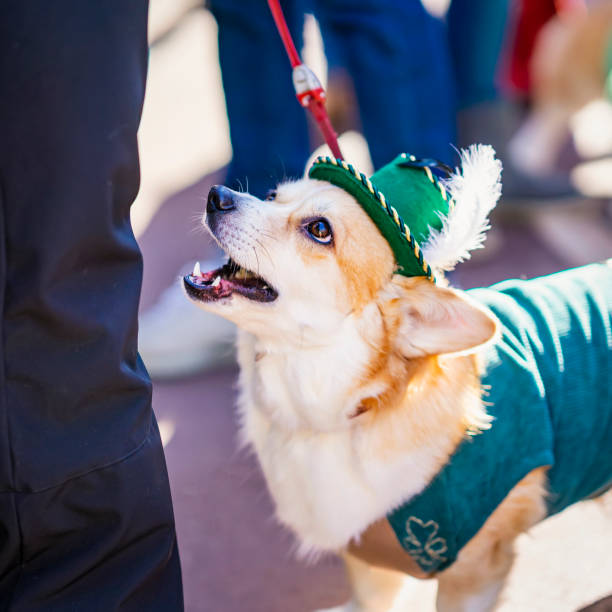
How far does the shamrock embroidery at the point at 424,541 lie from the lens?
1439mm

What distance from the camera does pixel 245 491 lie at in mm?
2094

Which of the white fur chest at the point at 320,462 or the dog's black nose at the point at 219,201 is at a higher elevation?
the dog's black nose at the point at 219,201

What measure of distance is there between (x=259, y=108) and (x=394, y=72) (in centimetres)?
51

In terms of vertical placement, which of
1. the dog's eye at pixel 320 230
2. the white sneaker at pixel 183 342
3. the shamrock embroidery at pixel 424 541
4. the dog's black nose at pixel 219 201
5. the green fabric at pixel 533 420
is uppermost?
the dog's black nose at pixel 219 201

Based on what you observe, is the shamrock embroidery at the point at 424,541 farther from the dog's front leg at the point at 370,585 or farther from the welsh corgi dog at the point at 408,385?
the dog's front leg at the point at 370,585

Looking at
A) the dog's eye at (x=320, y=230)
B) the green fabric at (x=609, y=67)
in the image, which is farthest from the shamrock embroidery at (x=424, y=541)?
the green fabric at (x=609, y=67)

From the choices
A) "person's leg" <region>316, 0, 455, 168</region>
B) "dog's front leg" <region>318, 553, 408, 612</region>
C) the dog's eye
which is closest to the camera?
the dog's eye

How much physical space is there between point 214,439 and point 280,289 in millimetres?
909

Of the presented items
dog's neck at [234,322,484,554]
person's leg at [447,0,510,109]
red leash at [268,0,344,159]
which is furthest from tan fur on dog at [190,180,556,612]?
person's leg at [447,0,510,109]

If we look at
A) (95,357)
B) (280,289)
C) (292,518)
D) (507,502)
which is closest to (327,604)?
(292,518)

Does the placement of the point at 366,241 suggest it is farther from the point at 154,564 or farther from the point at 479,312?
the point at 154,564

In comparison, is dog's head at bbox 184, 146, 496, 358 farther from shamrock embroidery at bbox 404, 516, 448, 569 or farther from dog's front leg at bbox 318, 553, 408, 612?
dog's front leg at bbox 318, 553, 408, 612

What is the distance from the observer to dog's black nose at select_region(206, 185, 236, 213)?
5.18 ft

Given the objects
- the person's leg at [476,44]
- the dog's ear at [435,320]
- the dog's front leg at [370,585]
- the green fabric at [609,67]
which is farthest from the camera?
the green fabric at [609,67]
